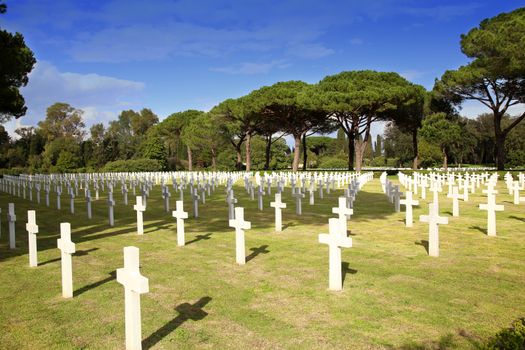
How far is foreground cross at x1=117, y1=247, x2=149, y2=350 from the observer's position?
137 inches

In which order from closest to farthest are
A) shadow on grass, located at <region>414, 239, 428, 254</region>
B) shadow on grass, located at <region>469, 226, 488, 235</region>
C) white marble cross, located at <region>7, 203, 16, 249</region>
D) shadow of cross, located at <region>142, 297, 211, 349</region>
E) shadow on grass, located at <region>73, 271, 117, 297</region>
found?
shadow of cross, located at <region>142, 297, 211, 349</region>, shadow on grass, located at <region>73, 271, 117, 297</region>, shadow on grass, located at <region>414, 239, 428, 254</region>, white marble cross, located at <region>7, 203, 16, 249</region>, shadow on grass, located at <region>469, 226, 488, 235</region>

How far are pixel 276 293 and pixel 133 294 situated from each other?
6.57ft

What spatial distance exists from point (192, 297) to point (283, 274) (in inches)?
57.9

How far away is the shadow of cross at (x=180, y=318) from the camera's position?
3785 mm

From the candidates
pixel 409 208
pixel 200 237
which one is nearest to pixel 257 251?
pixel 200 237

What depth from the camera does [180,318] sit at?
4289 mm

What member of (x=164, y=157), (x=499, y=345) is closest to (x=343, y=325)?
(x=499, y=345)

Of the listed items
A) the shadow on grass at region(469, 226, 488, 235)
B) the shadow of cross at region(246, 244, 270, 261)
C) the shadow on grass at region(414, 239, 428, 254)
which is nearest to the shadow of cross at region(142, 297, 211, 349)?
the shadow of cross at region(246, 244, 270, 261)

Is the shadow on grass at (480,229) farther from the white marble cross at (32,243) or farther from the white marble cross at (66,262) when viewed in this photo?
the white marble cross at (32,243)

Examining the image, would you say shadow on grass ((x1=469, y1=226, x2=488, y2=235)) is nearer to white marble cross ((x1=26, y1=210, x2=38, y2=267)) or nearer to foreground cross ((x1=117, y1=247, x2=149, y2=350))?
foreground cross ((x1=117, y1=247, x2=149, y2=350))

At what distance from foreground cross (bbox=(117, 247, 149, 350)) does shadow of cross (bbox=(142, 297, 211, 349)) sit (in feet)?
0.68

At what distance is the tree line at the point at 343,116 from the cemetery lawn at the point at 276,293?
33.7 ft

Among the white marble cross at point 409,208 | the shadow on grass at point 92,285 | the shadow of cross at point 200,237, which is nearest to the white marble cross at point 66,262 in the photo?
the shadow on grass at point 92,285

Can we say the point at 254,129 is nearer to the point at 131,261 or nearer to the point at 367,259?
the point at 367,259
